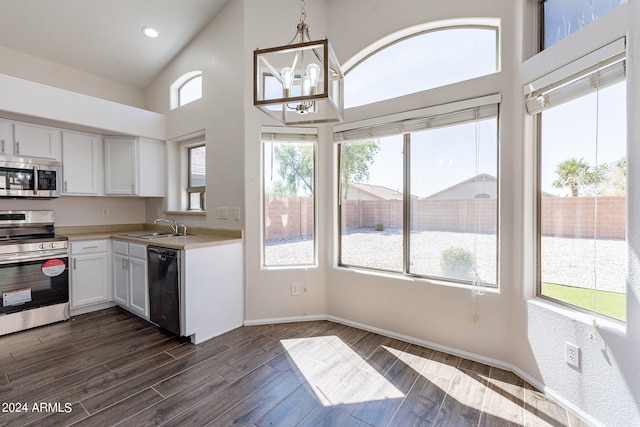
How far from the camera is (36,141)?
10.2 feet

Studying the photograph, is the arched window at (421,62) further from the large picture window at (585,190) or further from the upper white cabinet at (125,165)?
the upper white cabinet at (125,165)

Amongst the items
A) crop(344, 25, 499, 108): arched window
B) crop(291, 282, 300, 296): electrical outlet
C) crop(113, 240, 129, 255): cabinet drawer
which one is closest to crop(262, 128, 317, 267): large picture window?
crop(291, 282, 300, 296): electrical outlet

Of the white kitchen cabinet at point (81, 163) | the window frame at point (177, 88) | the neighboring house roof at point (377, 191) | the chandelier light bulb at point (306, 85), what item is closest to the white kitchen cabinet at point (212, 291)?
the neighboring house roof at point (377, 191)

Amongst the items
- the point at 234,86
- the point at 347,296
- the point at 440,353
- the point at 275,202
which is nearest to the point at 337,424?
the point at 440,353

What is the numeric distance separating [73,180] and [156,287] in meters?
1.84

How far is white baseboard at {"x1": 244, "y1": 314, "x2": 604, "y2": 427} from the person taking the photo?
174 centimetres

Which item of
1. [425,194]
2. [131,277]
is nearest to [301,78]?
[425,194]

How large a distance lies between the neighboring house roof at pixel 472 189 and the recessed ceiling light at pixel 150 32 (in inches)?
142

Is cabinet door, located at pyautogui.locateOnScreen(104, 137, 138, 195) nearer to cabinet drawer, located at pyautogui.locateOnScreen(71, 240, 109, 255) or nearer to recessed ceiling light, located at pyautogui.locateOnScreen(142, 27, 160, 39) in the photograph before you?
cabinet drawer, located at pyautogui.locateOnScreen(71, 240, 109, 255)

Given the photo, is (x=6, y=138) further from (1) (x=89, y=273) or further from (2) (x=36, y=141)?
(1) (x=89, y=273)

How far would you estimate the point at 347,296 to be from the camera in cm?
301

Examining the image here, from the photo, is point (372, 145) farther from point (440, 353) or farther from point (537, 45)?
point (440, 353)

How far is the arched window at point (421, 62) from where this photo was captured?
7.68 feet

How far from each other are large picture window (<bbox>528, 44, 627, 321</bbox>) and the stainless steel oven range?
4.48 m
